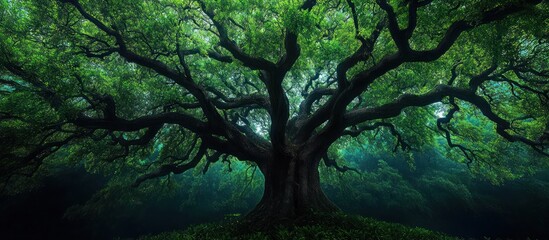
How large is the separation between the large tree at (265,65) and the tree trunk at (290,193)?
2.1 inches

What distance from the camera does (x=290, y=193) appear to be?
973 centimetres

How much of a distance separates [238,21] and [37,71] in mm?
6666

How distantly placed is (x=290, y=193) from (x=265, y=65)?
472 cm

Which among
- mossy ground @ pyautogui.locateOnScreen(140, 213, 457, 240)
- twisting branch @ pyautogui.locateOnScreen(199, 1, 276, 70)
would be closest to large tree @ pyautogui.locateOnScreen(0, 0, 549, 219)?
twisting branch @ pyautogui.locateOnScreen(199, 1, 276, 70)

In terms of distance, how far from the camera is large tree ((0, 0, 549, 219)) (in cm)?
781

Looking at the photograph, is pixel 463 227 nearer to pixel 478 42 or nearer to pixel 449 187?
pixel 449 187

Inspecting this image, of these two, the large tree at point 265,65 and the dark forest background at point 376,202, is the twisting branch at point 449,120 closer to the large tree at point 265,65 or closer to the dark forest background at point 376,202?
the large tree at point 265,65

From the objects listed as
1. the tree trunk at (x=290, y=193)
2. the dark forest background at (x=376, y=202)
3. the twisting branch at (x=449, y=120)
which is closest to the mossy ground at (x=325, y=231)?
the tree trunk at (x=290, y=193)

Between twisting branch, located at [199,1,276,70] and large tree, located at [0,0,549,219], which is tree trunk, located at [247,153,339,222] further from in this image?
twisting branch, located at [199,1,276,70]

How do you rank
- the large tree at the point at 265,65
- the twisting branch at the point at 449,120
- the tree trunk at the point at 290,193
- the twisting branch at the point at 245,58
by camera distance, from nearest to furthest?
the large tree at the point at 265,65
the twisting branch at the point at 245,58
the tree trunk at the point at 290,193
the twisting branch at the point at 449,120

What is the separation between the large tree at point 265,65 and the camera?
7.81 meters

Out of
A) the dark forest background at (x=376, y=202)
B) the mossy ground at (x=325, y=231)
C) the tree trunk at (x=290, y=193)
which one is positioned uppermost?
the dark forest background at (x=376, y=202)

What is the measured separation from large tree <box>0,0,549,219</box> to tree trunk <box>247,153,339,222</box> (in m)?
0.05

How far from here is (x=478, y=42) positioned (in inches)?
333
